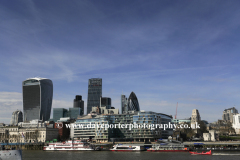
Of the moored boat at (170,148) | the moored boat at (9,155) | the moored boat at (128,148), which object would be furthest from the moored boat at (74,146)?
the moored boat at (9,155)

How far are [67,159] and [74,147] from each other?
57.3 metres

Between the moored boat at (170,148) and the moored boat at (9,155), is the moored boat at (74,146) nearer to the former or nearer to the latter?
the moored boat at (170,148)

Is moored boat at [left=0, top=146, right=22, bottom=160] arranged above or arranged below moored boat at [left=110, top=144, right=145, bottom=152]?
above

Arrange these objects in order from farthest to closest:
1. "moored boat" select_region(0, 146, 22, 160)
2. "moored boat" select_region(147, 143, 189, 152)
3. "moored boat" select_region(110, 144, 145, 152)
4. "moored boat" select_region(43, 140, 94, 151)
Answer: "moored boat" select_region(43, 140, 94, 151)
"moored boat" select_region(110, 144, 145, 152)
"moored boat" select_region(147, 143, 189, 152)
"moored boat" select_region(0, 146, 22, 160)

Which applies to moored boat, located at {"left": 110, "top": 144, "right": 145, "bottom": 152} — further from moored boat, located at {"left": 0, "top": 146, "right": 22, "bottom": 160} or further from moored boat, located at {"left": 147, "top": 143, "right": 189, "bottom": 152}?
moored boat, located at {"left": 0, "top": 146, "right": 22, "bottom": 160}

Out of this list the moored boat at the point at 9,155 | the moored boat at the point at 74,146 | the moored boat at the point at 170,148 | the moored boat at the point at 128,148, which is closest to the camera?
the moored boat at the point at 9,155

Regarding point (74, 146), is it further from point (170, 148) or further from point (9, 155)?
point (9, 155)

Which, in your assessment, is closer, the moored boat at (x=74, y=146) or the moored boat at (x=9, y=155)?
the moored boat at (x=9, y=155)

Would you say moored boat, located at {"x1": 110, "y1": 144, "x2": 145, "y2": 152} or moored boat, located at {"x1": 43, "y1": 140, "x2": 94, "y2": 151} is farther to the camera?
moored boat, located at {"x1": 43, "y1": 140, "x2": 94, "y2": 151}

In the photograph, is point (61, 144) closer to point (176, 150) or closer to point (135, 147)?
point (135, 147)

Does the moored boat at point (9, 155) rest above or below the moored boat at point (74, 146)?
above

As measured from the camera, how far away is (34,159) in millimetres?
116000

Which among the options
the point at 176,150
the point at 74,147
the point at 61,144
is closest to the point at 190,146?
the point at 176,150

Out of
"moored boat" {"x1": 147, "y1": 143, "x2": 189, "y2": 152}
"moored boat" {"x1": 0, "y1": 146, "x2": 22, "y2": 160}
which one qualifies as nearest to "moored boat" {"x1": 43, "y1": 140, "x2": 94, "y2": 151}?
"moored boat" {"x1": 147, "y1": 143, "x2": 189, "y2": 152}
